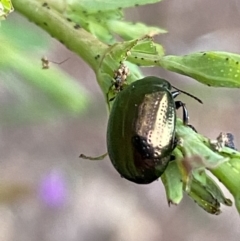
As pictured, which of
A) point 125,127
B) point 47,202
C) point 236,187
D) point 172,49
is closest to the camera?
point 236,187

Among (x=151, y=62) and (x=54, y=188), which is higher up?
(x=151, y=62)

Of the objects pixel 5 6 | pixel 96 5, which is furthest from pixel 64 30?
pixel 5 6

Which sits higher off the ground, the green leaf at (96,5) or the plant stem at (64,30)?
the green leaf at (96,5)

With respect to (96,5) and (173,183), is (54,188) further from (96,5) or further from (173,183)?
(173,183)

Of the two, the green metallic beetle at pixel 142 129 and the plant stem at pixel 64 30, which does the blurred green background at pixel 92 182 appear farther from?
the plant stem at pixel 64 30

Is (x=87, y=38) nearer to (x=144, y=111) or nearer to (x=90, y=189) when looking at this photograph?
(x=144, y=111)

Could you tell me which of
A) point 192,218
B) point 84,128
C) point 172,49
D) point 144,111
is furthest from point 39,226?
point 144,111

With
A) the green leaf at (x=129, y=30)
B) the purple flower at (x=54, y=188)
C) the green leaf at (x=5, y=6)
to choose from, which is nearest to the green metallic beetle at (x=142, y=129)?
the green leaf at (x=129, y=30)
